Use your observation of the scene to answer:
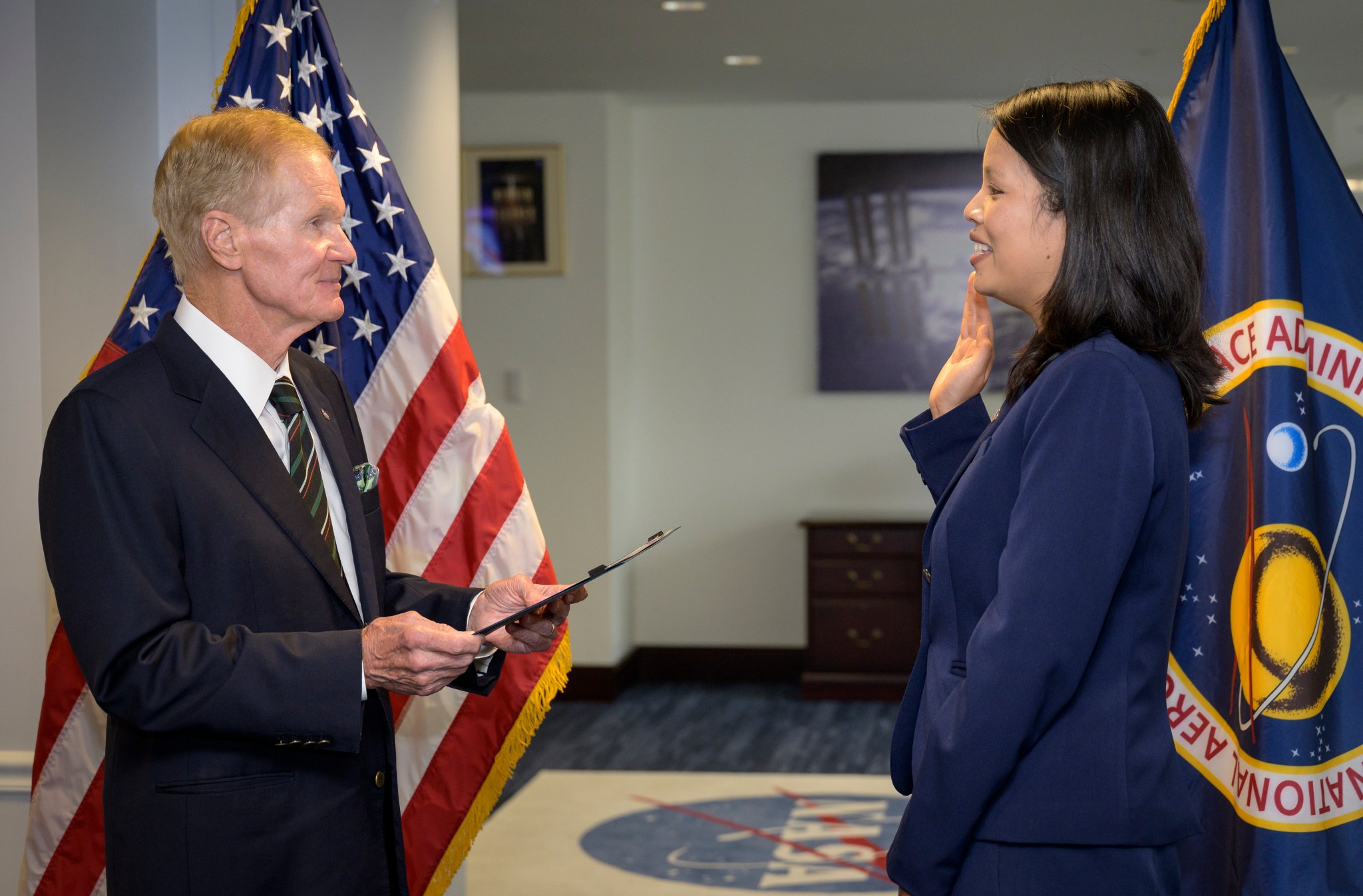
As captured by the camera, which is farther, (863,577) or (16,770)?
(863,577)

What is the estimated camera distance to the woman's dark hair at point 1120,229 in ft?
4.09

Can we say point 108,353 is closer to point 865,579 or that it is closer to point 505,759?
point 505,759

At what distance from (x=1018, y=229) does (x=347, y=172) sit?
1.30 meters

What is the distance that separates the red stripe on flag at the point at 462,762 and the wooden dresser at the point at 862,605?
3648 millimetres

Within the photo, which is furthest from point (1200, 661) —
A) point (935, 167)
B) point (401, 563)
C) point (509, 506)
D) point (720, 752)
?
point (935, 167)

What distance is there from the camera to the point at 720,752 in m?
4.95

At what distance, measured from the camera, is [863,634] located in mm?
5727

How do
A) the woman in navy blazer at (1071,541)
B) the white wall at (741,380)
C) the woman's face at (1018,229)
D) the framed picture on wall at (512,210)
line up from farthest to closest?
1. the white wall at (741,380)
2. the framed picture on wall at (512,210)
3. the woman's face at (1018,229)
4. the woman in navy blazer at (1071,541)

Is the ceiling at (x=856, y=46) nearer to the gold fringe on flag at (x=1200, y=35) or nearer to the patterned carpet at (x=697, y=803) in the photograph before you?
the gold fringe on flag at (x=1200, y=35)

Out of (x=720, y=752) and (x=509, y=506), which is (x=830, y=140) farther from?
(x=509, y=506)

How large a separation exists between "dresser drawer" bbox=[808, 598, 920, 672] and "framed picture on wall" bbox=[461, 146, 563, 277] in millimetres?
2108

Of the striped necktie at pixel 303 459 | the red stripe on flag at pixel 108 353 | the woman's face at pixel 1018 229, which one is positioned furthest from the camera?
the red stripe on flag at pixel 108 353

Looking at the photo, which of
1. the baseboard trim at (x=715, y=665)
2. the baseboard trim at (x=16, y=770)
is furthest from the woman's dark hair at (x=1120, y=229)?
the baseboard trim at (x=715, y=665)

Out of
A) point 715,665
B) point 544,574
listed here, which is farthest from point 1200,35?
point 715,665
